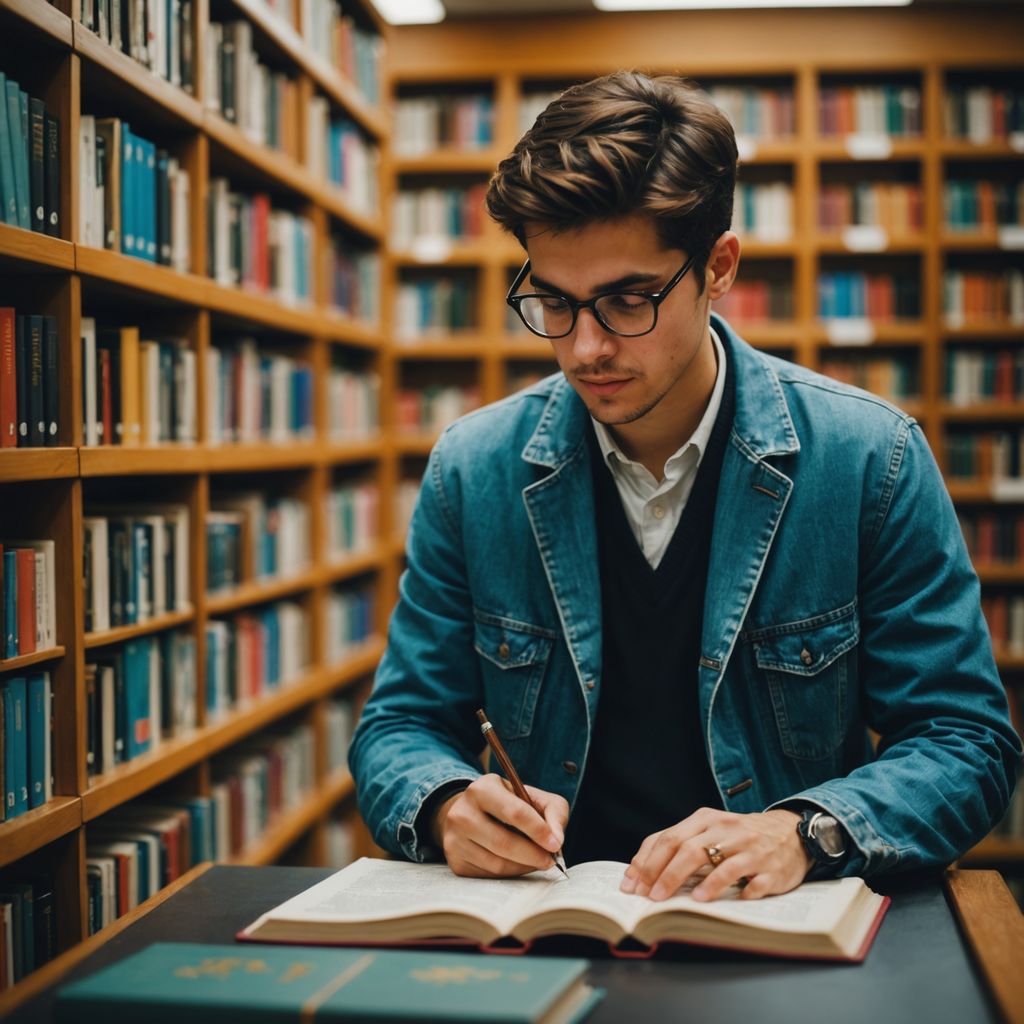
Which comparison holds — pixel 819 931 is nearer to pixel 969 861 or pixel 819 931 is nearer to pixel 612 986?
pixel 612 986

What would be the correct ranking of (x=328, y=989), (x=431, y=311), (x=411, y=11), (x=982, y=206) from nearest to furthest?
(x=328, y=989)
(x=411, y=11)
(x=982, y=206)
(x=431, y=311)

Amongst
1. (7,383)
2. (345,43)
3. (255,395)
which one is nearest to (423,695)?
(7,383)

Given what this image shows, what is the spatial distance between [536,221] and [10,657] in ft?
3.46

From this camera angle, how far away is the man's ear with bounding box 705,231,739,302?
5.12ft

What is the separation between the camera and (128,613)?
227cm

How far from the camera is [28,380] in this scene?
1858 millimetres

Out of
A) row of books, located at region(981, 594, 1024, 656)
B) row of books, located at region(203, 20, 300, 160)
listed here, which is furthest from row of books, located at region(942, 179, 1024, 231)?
row of books, located at region(203, 20, 300, 160)

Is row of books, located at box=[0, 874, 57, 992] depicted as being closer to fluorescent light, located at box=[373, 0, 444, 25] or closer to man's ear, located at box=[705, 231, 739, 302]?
man's ear, located at box=[705, 231, 739, 302]

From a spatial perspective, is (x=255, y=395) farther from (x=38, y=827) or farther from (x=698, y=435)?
(x=698, y=435)

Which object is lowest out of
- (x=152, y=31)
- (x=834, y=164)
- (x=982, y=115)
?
(x=152, y=31)

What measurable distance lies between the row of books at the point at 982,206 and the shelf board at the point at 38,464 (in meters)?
3.78

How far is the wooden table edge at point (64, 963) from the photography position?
38.3 inches

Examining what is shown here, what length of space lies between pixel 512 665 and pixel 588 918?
22.5 inches

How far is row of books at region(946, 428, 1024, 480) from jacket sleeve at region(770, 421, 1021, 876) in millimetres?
3367
